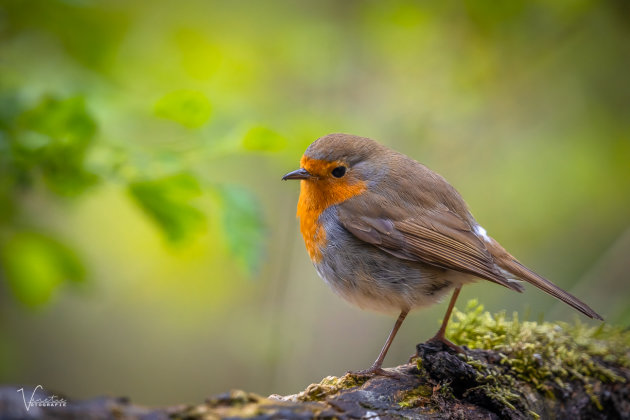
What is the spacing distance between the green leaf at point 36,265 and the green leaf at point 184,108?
99cm

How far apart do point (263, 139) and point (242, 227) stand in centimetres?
49

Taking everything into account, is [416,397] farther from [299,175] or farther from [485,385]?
[299,175]

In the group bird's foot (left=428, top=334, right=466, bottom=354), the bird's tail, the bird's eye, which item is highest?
the bird's eye

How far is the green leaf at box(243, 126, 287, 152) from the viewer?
9.18 feet

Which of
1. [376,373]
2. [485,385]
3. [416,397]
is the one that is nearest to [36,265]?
[376,373]

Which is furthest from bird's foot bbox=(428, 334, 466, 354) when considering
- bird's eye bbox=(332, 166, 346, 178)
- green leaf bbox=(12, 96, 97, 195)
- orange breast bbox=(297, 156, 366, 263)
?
green leaf bbox=(12, 96, 97, 195)

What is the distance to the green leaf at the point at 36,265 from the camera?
3.14m

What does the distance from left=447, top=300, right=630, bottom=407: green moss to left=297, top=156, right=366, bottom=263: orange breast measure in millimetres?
983

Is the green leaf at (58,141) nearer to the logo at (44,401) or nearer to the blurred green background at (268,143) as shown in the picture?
the blurred green background at (268,143)

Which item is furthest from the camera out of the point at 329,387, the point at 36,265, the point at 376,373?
the point at 36,265

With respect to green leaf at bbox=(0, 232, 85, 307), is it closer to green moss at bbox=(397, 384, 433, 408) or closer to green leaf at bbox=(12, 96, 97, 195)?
green leaf at bbox=(12, 96, 97, 195)

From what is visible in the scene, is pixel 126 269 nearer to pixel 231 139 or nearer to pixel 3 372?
pixel 3 372

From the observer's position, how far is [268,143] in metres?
2.81

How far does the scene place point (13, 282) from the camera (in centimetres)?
327
